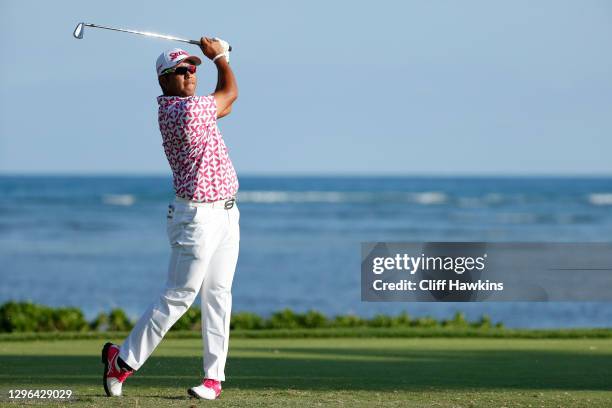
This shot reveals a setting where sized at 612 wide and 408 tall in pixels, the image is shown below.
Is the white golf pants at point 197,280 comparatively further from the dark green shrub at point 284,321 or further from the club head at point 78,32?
the dark green shrub at point 284,321

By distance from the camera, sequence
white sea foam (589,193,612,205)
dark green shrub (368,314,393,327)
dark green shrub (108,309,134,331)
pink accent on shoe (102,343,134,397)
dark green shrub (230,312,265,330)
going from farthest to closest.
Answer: white sea foam (589,193,612,205)
dark green shrub (108,309,134,331)
dark green shrub (368,314,393,327)
dark green shrub (230,312,265,330)
pink accent on shoe (102,343,134,397)

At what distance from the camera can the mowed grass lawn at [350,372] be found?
20.6 feet

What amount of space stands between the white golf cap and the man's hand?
22 centimetres

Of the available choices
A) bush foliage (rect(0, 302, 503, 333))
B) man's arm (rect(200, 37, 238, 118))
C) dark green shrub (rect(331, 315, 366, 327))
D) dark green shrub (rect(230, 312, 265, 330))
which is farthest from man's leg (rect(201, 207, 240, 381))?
dark green shrub (rect(331, 315, 366, 327))

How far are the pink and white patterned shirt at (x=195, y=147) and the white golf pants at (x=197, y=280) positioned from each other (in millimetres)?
96

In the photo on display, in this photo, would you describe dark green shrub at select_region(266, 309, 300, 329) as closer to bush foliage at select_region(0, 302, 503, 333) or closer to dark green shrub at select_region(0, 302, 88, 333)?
bush foliage at select_region(0, 302, 503, 333)

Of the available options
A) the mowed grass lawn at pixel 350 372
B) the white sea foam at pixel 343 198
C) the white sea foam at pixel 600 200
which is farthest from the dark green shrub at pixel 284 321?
the white sea foam at pixel 600 200

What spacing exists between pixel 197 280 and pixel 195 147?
27.3 inches

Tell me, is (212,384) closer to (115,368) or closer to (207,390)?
(207,390)

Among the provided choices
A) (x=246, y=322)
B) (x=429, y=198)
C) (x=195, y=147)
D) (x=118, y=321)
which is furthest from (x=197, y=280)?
(x=429, y=198)

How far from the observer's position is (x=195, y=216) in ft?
19.6

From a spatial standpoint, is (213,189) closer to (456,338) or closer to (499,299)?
(456,338)

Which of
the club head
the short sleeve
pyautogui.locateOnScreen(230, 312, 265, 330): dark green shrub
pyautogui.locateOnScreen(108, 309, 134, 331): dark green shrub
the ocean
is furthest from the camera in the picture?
the ocean

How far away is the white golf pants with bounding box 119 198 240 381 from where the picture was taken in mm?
6004
